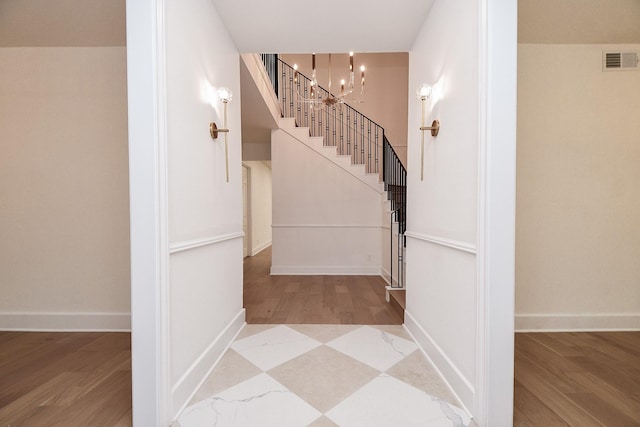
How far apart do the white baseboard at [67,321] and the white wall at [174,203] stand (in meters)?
1.24

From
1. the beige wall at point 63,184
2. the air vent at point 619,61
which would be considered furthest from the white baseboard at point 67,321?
the air vent at point 619,61

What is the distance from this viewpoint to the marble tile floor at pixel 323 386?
1.61 m

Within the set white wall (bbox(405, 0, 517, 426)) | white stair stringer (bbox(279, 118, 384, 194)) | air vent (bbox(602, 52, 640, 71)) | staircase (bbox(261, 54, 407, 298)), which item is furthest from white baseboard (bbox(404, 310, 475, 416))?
white stair stringer (bbox(279, 118, 384, 194))

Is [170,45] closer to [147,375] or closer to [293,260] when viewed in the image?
[147,375]

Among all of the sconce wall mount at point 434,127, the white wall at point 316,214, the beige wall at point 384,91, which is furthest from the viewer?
the beige wall at point 384,91

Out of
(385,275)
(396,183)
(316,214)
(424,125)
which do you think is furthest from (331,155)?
(424,125)

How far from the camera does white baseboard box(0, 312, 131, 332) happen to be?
283cm

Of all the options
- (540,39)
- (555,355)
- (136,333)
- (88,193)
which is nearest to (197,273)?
(136,333)

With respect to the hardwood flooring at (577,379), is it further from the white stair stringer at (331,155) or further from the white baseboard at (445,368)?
the white stair stringer at (331,155)

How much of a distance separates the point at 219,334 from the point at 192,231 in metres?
0.95

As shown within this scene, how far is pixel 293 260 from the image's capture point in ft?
18.0

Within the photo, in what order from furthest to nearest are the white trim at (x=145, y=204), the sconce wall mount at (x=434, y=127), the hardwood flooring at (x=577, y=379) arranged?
the sconce wall mount at (x=434, y=127) → the hardwood flooring at (x=577, y=379) → the white trim at (x=145, y=204)

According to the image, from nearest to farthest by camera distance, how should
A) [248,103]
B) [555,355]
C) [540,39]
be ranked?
1. [555,355]
2. [540,39]
3. [248,103]

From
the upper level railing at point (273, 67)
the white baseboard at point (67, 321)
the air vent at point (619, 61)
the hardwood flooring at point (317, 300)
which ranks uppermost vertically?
the upper level railing at point (273, 67)
